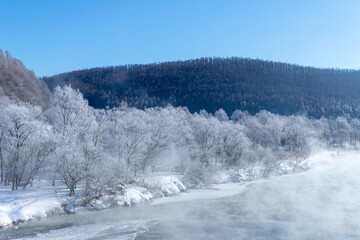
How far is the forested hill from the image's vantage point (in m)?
91.8

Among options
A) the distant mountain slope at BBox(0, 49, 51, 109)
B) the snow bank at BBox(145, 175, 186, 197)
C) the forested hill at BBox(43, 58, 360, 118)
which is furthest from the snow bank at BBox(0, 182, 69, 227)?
the forested hill at BBox(43, 58, 360, 118)

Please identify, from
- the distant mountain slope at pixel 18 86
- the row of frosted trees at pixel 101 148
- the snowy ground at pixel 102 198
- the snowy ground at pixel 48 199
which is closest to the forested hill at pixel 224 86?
the distant mountain slope at pixel 18 86

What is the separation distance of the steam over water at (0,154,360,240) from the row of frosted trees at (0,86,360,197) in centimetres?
394

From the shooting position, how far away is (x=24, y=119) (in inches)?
854

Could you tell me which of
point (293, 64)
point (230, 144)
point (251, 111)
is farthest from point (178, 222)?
point (293, 64)

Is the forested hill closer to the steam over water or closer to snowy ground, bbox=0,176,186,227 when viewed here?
snowy ground, bbox=0,176,186,227

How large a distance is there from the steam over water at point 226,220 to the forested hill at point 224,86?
214ft

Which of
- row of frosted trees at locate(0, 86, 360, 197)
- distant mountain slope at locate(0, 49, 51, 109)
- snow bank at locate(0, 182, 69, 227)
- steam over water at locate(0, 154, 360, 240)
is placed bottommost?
steam over water at locate(0, 154, 360, 240)

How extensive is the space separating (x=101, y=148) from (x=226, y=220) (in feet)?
42.4

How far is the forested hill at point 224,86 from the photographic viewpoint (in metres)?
91.8

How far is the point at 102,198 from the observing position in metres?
20.2

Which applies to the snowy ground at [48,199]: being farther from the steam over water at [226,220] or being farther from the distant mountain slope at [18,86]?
the distant mountain slope at [18,86]

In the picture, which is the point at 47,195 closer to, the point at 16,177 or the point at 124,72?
the point at 16,177

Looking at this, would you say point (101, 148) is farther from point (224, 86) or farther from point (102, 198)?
point (224, 86)
